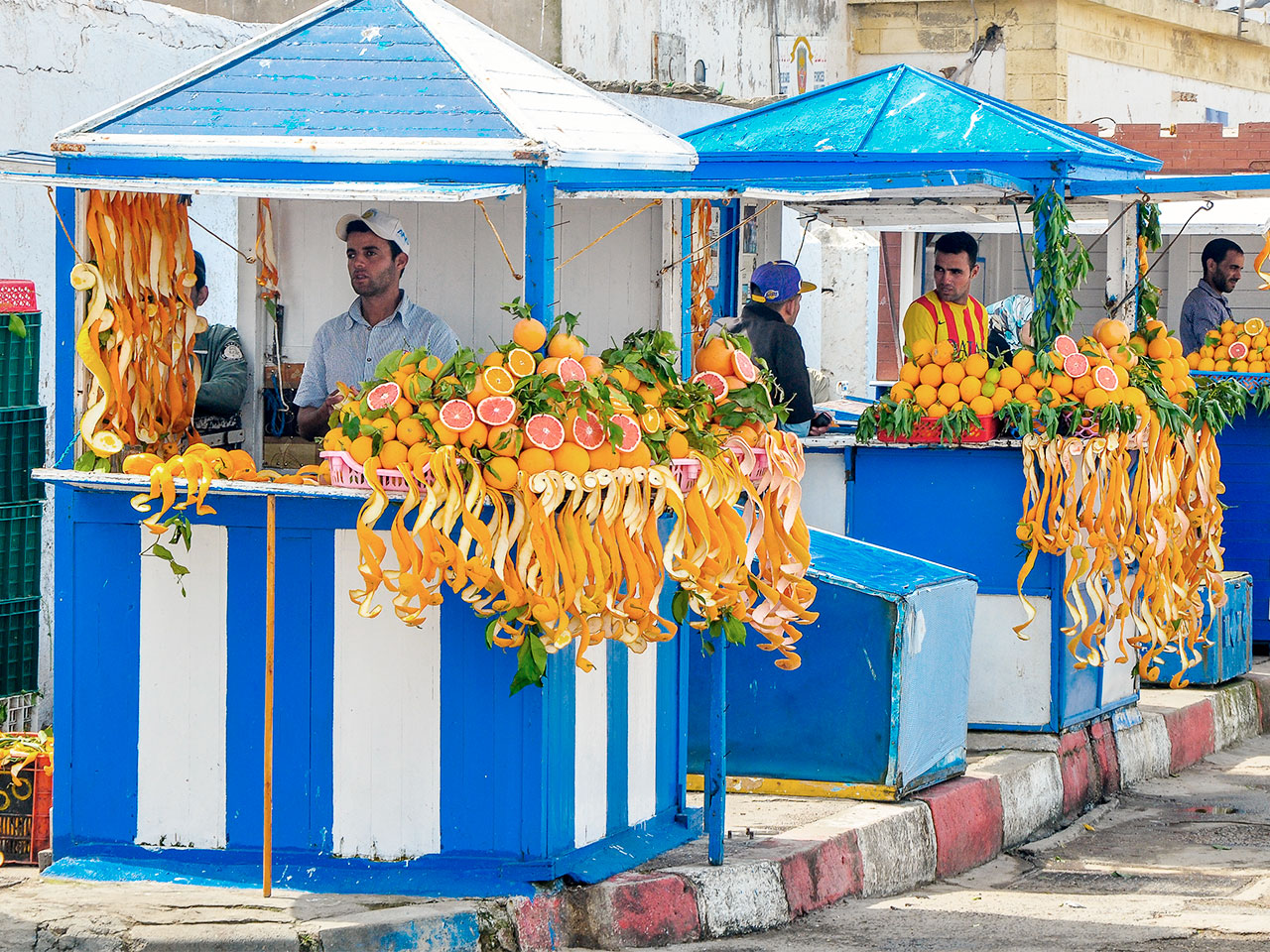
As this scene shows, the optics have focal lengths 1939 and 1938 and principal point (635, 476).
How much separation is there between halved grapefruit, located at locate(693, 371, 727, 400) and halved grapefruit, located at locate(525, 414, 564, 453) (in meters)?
0.83

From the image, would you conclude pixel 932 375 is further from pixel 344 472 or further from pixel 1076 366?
pixel 344 472

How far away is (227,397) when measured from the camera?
20.7 ft

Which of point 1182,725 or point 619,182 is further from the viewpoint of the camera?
point 1182,725

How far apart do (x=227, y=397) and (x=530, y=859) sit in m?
1.95

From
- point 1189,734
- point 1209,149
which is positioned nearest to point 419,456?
point 1189,734

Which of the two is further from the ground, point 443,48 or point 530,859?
point 443,48

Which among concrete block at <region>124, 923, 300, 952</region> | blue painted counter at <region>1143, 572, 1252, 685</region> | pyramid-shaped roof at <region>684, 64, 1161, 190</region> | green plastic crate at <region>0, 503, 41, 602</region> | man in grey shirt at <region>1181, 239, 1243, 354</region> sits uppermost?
pyramid-shaped roof at <region>684, 64, 1161, 190</region>

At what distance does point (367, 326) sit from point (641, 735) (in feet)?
5.41

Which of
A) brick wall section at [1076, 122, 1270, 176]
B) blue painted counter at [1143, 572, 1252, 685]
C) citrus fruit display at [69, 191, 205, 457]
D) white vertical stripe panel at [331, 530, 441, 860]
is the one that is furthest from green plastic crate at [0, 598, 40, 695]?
brick wall section at [1076, 122, 1270, 176]

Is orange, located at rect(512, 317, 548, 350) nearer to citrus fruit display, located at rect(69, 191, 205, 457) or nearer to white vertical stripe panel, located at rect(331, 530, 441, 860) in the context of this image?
white vertical stripe panel, located at rect(331, 530, 441, 860)

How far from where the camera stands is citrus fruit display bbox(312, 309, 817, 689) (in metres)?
4.92

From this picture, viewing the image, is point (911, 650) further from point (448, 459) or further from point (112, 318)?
point (112, 318)

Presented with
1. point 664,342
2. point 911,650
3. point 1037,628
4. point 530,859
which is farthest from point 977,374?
point 530,859

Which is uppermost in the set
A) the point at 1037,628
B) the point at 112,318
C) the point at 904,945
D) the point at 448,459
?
the point at 112,318
